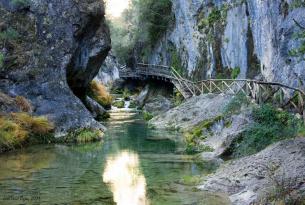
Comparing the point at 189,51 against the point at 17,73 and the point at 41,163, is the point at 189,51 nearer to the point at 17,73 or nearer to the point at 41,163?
the point at 17,73

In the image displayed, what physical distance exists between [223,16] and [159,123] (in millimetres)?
10527

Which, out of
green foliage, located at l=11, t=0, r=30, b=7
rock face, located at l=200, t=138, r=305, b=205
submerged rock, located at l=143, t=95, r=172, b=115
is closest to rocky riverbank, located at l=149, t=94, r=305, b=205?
rock face, located at l=200, t=138, r=305, b=205

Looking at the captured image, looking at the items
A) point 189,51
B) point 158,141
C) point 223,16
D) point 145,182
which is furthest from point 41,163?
point 189,51

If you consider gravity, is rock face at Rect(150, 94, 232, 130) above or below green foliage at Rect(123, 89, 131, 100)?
below

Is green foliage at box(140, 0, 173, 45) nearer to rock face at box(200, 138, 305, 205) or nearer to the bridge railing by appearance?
the bridge railing

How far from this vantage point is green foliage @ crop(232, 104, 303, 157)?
44.2ft

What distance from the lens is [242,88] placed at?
22.3m

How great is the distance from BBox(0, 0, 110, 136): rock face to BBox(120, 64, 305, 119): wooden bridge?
26.6 ft

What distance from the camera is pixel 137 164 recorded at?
49.3ft

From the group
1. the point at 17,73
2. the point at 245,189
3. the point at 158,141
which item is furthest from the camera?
the point at 17,73

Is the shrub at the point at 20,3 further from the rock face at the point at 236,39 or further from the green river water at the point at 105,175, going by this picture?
the rock face at the point at 236,39

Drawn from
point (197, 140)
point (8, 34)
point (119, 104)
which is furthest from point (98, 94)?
point (197, 140)

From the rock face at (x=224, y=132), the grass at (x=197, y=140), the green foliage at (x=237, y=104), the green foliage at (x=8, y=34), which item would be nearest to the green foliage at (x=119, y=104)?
the green foliage at (x=8, y=34)

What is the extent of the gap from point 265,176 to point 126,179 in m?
4.09
